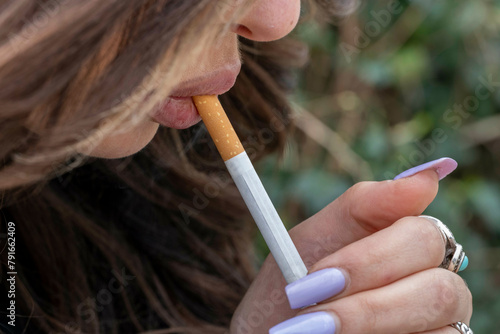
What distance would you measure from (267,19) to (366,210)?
0.23m

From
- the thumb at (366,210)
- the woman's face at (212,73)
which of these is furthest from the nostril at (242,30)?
the thumb at (366,210)

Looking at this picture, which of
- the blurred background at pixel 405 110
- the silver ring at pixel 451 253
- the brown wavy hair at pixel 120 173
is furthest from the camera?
the blurred background at pixel 405 110

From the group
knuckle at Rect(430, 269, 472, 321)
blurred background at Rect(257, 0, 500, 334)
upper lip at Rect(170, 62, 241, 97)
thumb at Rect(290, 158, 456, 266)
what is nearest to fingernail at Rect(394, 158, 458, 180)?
thumb at Rect(290, 158, 456, 266)

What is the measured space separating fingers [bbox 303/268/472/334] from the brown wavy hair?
0.86 ft

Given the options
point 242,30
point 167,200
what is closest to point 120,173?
point 167,200

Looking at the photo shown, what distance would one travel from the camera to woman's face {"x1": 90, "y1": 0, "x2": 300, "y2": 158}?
54 centimetres

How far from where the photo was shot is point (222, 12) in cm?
47

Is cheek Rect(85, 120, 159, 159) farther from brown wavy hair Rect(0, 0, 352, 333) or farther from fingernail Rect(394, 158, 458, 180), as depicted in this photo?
fingernail Rect(394, 158, 458, 180)

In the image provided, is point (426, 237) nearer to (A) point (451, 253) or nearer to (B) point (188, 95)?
(A) point (451, 253)

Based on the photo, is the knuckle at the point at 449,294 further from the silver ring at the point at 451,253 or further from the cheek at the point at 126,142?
the cheek at the point at 126,142

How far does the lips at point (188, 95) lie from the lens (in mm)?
578

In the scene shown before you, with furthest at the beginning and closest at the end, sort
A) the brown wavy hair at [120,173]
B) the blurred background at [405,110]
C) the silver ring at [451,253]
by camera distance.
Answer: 1. the blurred background at [405,110]
2. the silver ring at [451,253]
3. the brown wavy hair at [120,173]

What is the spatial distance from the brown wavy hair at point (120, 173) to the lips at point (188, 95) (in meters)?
0.09

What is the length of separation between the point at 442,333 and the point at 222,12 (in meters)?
0.37
